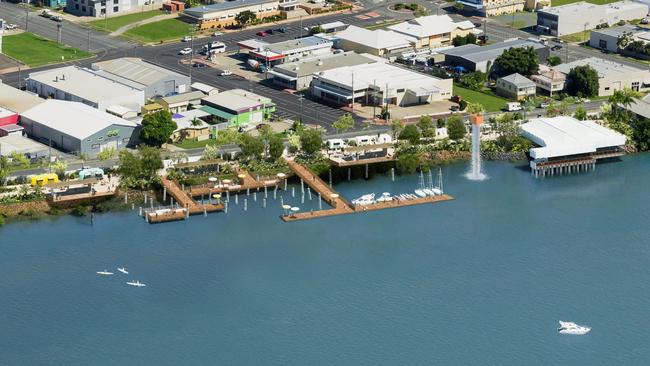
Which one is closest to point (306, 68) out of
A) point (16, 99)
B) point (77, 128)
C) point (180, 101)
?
point (180, 101)

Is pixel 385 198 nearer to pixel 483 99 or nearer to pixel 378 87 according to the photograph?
pixel 378 87

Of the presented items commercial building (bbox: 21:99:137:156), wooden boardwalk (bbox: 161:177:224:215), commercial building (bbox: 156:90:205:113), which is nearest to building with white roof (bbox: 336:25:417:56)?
commercial building (bbox: 156:90:205:113)

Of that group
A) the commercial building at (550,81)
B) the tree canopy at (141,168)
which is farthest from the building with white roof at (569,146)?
the tree canopy at (141,168)

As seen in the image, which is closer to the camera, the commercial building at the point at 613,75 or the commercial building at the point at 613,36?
the commercial building at the point at 613,75

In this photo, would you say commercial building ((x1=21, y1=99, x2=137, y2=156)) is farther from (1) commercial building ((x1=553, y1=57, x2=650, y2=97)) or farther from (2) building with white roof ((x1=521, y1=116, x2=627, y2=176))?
(1) commercial building ((x1=553, y1=57, x2=650, y2=97))

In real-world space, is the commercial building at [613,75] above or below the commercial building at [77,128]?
above

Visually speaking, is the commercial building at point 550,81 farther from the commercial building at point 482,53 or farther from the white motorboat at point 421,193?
the white motorboat at point 421,193
